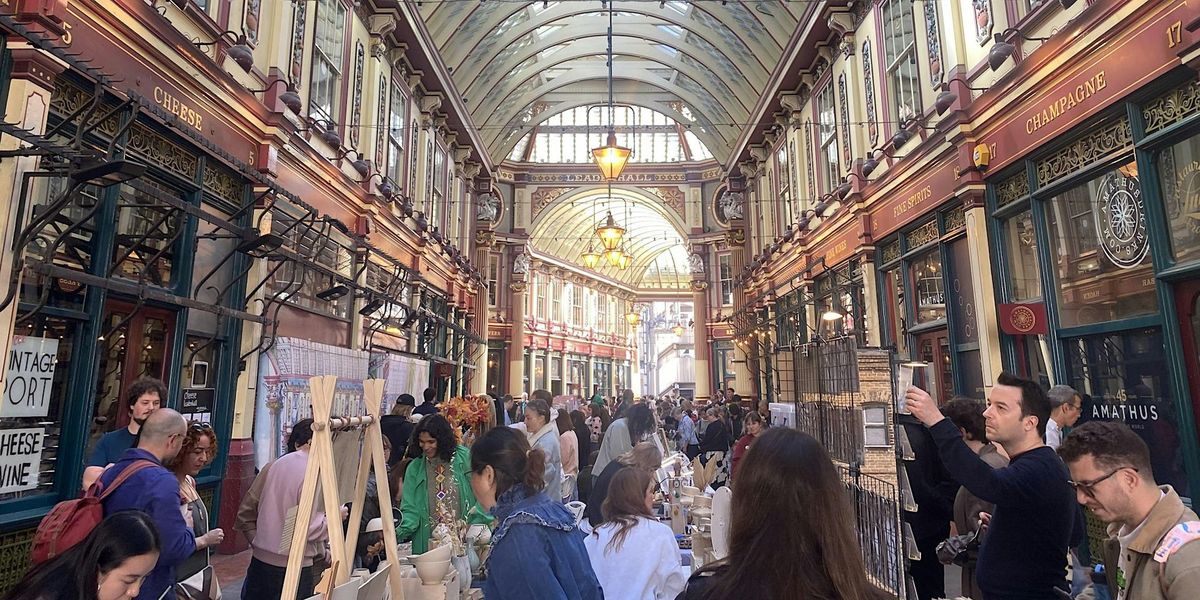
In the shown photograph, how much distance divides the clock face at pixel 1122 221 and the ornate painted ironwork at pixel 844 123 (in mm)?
5438

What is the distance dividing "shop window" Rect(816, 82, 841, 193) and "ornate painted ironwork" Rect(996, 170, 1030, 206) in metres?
4.51

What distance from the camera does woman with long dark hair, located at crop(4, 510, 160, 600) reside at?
1.67 metres

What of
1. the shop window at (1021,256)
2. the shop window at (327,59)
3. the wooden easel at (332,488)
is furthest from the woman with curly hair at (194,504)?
the shop window at (1021,256)

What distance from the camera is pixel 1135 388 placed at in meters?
5.08

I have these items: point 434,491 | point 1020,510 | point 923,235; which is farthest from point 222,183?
point 923,235

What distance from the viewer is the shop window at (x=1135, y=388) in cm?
475

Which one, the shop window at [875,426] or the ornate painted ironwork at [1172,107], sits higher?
the ornate painted ironwork at [1172,107]

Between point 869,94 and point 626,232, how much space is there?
23.7m

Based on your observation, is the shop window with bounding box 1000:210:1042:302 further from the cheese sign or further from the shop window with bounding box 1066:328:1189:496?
the cheese sign

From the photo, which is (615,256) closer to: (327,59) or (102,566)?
(327,59)

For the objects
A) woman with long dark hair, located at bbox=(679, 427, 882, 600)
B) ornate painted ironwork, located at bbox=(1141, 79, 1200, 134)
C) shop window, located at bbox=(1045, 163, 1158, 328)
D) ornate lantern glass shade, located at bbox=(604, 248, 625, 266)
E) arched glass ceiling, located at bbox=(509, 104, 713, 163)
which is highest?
arched glass ceiling, located at bbox=(509, 104, 713, 163)

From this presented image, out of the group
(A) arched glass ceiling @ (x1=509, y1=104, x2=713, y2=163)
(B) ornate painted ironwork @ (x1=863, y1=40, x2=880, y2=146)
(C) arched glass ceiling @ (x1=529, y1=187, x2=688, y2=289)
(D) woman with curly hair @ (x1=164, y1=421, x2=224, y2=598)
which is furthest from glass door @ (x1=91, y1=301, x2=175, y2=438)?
(A) arched glass ceiling @ (x1=509, y1=104, x2=713, y2=163)

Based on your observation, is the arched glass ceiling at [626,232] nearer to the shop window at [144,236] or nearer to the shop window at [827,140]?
the shop window at [827,140]

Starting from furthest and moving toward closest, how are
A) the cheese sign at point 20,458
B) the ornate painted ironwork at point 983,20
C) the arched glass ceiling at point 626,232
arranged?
the arched glass ceiling at point 626,232 < the ornate painted ironwork at point 983,20 < the cheese sign at point 20,458
